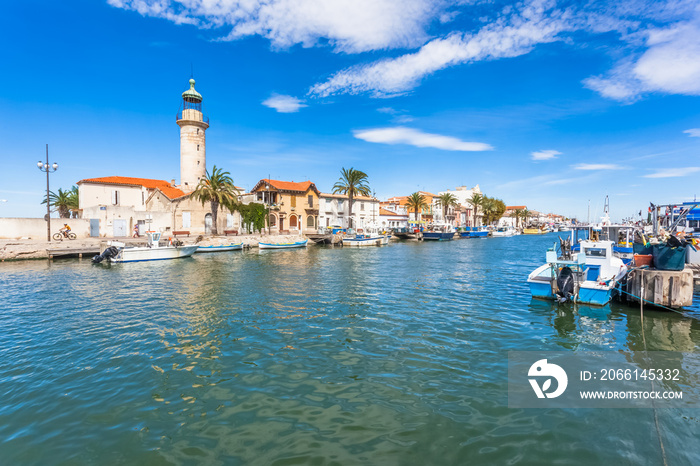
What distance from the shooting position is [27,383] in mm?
7801

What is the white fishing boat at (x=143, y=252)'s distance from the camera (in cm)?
3116

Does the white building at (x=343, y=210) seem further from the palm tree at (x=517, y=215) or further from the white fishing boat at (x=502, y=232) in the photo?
the palm tree at (x=517, y=215)

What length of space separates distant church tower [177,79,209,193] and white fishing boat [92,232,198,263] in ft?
66.1

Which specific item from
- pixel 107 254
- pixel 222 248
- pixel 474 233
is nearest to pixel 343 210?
pixel 222 248

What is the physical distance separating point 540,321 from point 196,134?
54382 millimetres

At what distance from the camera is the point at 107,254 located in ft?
103

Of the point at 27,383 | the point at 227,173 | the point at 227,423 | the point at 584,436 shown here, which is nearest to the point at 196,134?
the point at 227,173

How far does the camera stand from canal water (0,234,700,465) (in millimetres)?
5641

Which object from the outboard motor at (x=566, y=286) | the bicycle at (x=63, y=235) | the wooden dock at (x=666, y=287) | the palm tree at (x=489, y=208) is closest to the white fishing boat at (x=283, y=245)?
the bicycle at (x=63, y=235)

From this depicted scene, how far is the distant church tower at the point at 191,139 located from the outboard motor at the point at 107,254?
22.1 metres

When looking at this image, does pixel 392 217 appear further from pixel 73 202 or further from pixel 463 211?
pixel 73 202

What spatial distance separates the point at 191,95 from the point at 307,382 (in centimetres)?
5659

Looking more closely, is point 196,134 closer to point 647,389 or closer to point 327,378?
point 327,378

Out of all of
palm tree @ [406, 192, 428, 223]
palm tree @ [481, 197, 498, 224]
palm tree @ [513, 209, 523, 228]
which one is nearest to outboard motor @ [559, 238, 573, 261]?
palm tree @ [406, 192, 428, 223]
